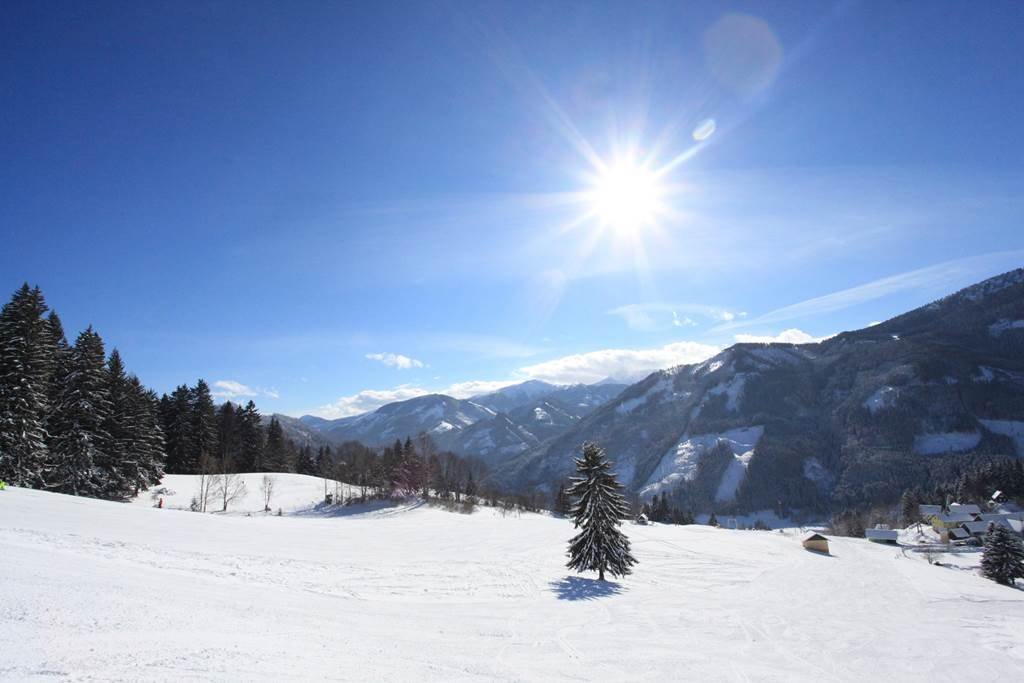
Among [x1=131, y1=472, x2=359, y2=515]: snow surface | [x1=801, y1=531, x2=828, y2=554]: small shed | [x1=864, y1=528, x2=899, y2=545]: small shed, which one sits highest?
[x1=131, y1=472, x2=359, y2=515]: snow surface

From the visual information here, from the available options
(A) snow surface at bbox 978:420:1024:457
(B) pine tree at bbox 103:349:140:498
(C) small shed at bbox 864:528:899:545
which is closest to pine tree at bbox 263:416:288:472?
(B) pine tree at bbox 103:349:140:498

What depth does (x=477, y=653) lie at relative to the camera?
14.3m

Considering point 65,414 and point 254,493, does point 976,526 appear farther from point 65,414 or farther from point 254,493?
point 65,414

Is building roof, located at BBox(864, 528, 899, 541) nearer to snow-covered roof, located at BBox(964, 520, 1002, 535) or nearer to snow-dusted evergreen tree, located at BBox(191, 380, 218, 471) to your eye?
snow-covered roof, located at BBox(964, 520, 1002, 535)

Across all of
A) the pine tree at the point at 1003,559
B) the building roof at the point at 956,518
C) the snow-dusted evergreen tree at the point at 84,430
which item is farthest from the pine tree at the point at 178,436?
the building roof at the point at 956,518

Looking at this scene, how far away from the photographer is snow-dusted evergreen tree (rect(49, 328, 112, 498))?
1483 inches

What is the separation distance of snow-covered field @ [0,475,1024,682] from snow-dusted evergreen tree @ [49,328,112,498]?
12.8 m

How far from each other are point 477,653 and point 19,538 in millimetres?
17404

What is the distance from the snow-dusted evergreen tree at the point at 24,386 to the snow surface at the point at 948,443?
26099 cm

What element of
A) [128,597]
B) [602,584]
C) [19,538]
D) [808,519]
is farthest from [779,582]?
[808,519]

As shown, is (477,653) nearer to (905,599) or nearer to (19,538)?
(19,538)

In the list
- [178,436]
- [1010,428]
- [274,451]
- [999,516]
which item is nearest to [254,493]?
[178,436]

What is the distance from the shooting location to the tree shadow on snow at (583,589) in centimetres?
2456

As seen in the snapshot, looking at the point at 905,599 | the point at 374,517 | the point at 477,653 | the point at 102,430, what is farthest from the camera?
the point at 374,517
